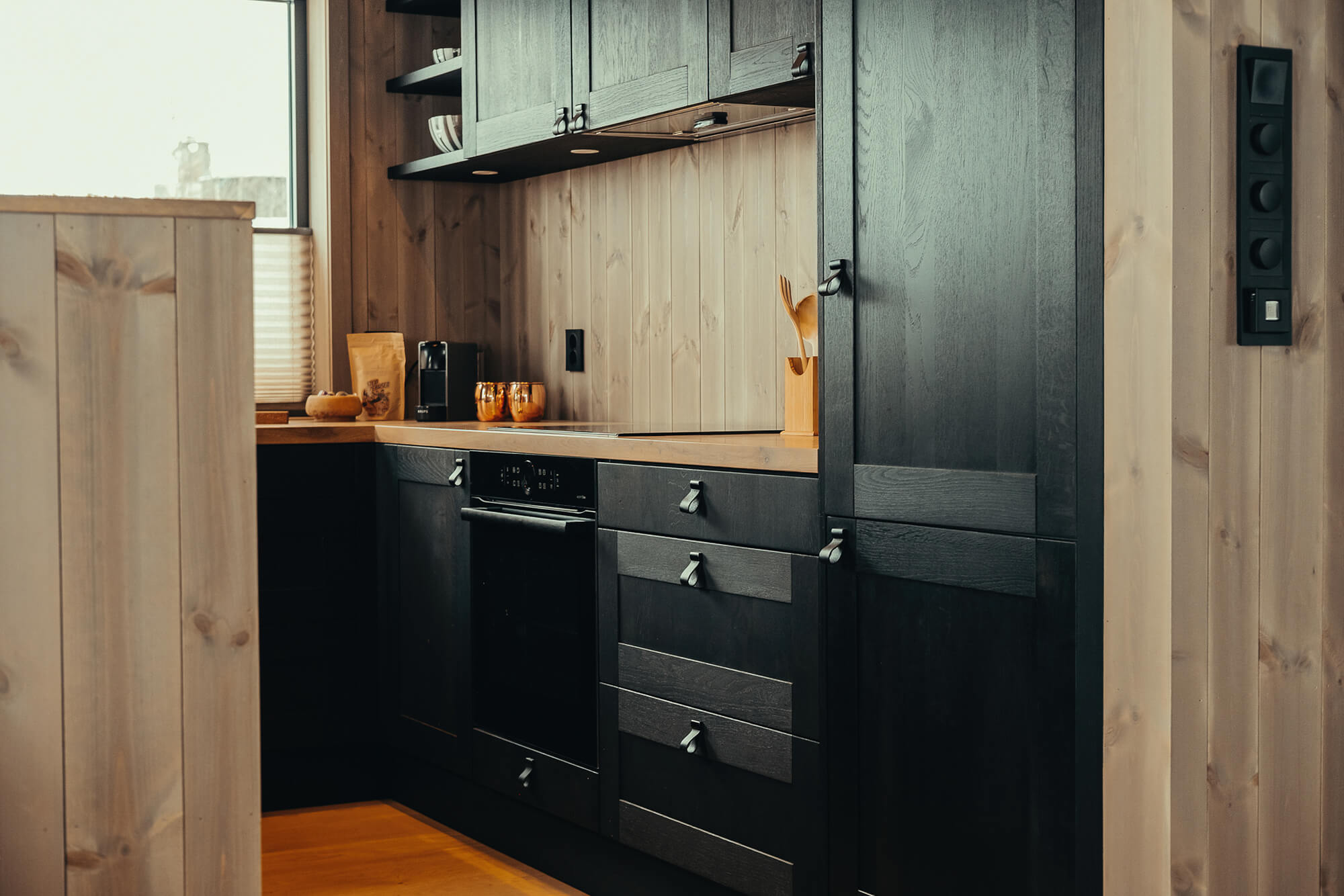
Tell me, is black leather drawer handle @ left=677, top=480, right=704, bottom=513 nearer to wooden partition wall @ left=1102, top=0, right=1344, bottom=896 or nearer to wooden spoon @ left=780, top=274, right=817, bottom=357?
wooden spoon @ left=780, top=274, right=817, bottom=357

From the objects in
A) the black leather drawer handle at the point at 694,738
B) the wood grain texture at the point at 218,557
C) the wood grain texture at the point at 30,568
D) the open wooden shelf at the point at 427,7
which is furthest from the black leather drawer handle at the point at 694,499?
the open wooden shelf at the point at 427,7

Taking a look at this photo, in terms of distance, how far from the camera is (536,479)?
325cm

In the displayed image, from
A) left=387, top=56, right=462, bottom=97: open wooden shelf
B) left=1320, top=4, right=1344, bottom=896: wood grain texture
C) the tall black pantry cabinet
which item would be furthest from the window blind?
left=1320, top=4, right=1344, bottom=896: wood grain texture

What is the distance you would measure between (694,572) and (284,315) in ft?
7.36

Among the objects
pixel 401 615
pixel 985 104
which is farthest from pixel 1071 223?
pixel 401 615

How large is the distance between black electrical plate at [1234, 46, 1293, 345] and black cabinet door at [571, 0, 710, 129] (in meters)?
1.26

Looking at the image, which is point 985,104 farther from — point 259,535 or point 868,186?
point 259,535

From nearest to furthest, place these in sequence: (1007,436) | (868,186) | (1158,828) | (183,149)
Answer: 1. (1158,828)
2. (1007,436)
3. (868,186)
4. (183,149)

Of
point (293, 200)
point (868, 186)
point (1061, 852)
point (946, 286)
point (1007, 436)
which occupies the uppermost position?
point (293, 200)

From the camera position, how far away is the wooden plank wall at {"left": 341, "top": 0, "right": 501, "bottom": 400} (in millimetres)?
4469

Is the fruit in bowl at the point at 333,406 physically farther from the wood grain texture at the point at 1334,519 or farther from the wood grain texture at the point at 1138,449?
the wood grain texture at the point at 1334,519

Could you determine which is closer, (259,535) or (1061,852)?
(1061,852)

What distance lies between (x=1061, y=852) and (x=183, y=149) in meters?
3.36

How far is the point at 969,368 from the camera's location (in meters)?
2.14
